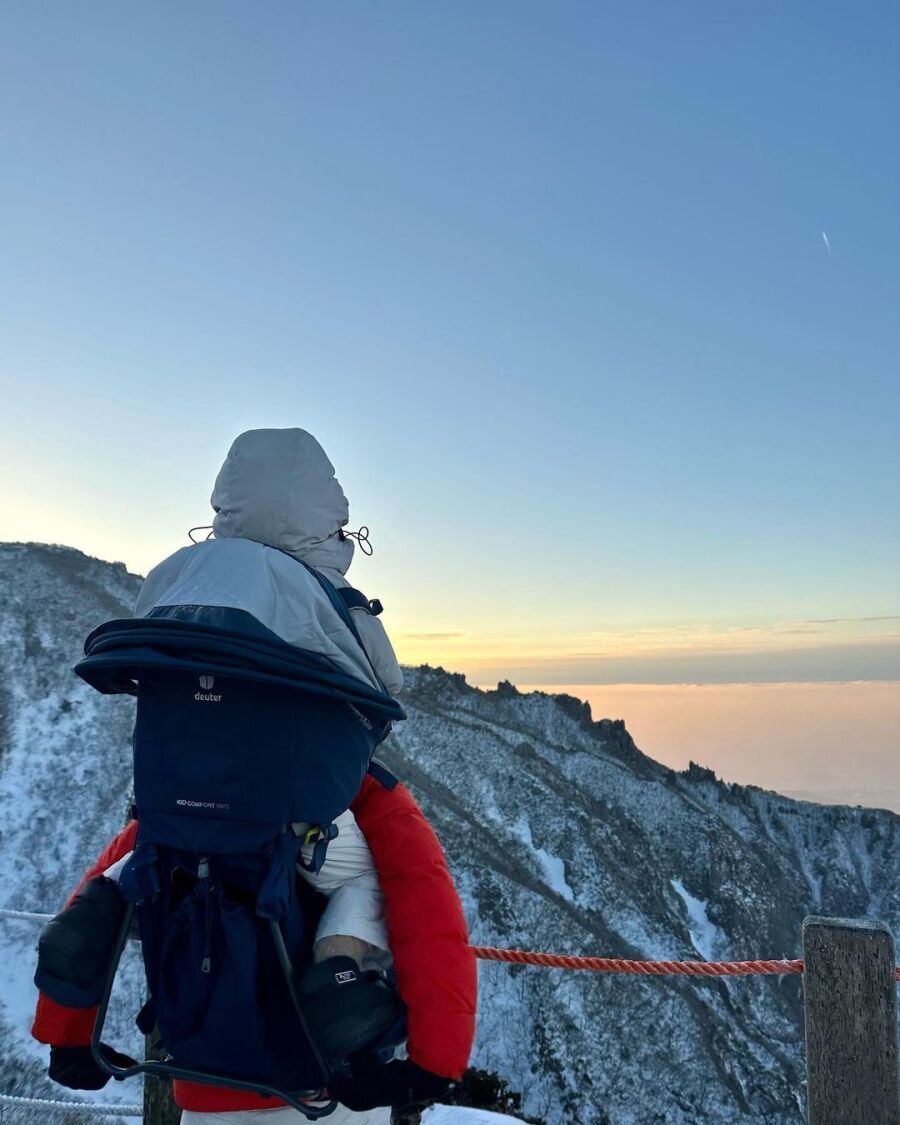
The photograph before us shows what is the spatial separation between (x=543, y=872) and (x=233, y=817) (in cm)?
3764

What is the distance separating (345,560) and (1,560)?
41.8m

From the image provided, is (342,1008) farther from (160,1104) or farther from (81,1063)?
(160,1104)

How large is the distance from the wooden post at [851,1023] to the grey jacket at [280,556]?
2733 mm

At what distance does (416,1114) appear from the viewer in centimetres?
667

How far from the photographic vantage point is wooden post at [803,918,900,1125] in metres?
3.80

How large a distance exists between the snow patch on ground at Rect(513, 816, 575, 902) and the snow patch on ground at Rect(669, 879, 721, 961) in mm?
13822

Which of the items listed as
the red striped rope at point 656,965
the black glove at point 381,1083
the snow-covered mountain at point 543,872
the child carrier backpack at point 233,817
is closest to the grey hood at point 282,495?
the child carrier backpack at point 233,817

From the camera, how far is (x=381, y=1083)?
240 cm

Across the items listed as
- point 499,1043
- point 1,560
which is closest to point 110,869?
point 499,1043

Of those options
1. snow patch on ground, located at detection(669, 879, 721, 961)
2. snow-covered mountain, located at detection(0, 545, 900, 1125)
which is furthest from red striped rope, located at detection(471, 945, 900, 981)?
snow patch on ground, located at detection(669, 879, 721, 961)

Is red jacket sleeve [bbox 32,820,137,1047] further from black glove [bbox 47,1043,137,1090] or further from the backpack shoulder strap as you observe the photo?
the backpack shoulder strap

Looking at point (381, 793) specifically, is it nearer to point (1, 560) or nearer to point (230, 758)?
point (230, 758)

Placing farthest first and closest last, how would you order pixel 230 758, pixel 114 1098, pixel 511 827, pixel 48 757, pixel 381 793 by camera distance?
pixel 511 827 → pixel 48 757 → pixel 114 1098 → pixel 381 793 → pixel 230 758

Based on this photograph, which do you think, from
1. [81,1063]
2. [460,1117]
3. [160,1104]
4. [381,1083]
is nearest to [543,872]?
[460,1117]
